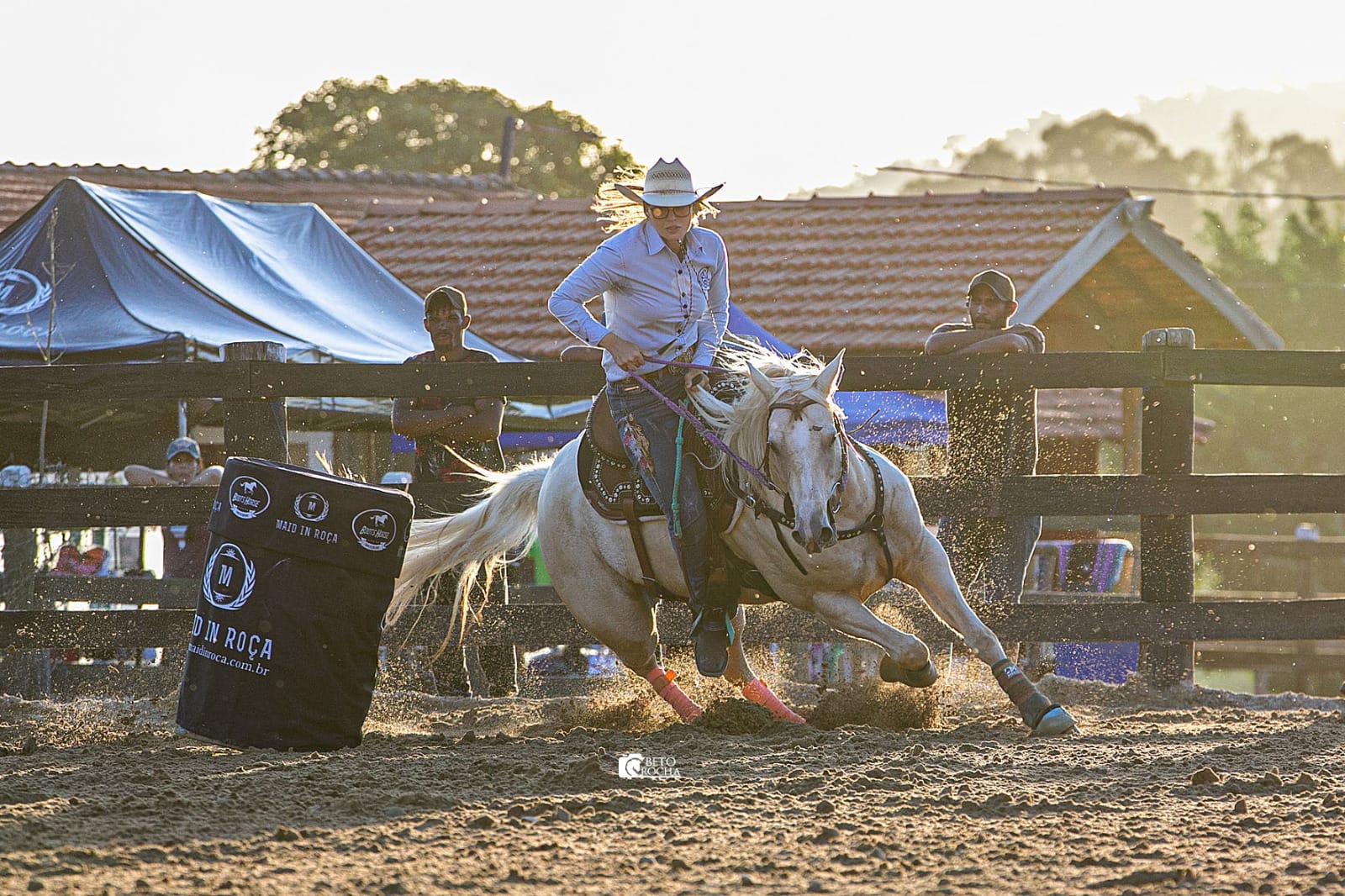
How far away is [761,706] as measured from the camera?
575 centimetres

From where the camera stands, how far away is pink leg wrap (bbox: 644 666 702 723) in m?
6.01

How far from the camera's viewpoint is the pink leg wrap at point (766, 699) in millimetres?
5926

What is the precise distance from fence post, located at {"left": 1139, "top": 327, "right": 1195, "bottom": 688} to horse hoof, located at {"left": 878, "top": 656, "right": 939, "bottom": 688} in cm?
207

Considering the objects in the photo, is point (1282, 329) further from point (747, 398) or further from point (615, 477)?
point (747, 398)

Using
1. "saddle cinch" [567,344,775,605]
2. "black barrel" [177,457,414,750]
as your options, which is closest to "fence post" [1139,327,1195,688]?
"saddle cinch" [567,344,775,605]

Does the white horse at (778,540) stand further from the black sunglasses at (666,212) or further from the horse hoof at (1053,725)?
the black sunglasses at (666,212)

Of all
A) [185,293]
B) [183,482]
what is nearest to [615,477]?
[183,482]

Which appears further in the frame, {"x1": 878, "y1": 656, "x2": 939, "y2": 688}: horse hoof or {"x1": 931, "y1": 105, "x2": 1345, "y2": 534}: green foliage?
{"x1": 931, "y1": 105, "x2": 1345, "y2": 534}: green foliage

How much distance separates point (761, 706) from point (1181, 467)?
8.47ft

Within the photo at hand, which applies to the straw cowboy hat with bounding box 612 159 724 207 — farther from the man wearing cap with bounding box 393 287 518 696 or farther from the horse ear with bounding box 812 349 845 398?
the man wearing cap with bounding box 393 287 518 696

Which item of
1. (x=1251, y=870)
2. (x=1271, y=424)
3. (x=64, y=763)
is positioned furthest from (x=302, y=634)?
(x=1271, y=424)

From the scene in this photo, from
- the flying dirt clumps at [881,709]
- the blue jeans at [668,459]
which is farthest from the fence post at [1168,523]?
the blue jeans at [668,459]

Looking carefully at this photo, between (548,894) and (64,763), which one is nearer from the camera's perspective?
(548,894)

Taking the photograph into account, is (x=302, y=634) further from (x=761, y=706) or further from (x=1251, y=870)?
(x=1251, y=870)
